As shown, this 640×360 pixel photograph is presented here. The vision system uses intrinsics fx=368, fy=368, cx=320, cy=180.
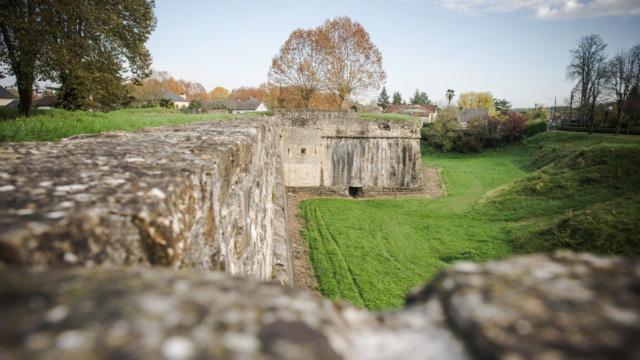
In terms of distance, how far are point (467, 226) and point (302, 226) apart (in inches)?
276

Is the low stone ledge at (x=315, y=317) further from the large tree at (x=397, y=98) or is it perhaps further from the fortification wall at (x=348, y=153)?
the large tree at (x=397, y=98)

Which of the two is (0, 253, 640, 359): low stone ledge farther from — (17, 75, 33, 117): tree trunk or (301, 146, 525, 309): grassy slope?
(17, 75, 33, 117): tree trunk

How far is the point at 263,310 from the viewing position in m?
1.09

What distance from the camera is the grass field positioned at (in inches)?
432

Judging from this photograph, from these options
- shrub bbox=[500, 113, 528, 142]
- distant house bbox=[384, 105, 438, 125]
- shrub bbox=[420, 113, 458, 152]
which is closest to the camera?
shrub bbox=[420, 113, 458, 152]

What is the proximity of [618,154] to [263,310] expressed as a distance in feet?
71.2

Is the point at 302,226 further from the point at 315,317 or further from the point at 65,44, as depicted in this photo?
the point at 315,317

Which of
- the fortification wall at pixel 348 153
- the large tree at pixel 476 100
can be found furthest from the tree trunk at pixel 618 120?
the large tree at pixel 476 100

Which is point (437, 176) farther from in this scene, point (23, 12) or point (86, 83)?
point (23, 12)

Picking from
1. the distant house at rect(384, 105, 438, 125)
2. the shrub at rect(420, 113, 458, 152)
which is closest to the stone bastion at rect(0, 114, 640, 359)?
the shrub at rect(420, 113, 458, 152)

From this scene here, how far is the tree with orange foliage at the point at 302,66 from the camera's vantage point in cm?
3319

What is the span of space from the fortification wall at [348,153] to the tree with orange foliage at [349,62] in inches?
445

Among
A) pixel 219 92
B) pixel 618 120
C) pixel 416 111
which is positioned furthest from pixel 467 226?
pixel 219 92

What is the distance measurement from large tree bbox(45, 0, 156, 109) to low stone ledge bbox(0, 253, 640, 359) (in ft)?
40.0
